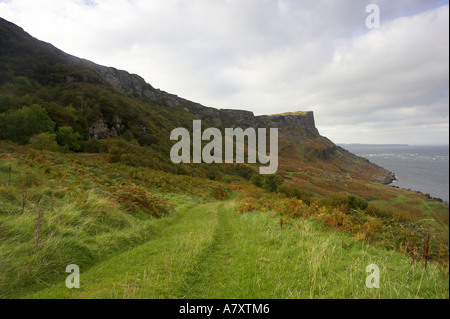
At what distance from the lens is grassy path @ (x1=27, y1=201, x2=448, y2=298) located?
3592mm

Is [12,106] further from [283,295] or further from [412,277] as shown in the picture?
[412,277]

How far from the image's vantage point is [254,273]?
4406 mm

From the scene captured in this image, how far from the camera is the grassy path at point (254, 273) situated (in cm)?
359

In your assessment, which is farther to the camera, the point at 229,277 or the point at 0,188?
the point at 0,188

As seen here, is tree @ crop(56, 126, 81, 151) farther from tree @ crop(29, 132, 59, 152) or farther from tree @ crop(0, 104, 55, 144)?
tree @ crop(29, 132, 59, 152)

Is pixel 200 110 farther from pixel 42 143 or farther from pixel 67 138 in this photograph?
pixel 42 143

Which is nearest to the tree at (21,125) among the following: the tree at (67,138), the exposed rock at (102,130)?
the tree at (67,138)

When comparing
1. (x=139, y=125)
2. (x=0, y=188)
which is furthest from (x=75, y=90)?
(x=0, y=188)

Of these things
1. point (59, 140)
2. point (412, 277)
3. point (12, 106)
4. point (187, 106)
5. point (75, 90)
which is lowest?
point (412, 277)

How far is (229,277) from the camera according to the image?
4.39 m

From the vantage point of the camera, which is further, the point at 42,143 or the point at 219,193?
the point at 219,193

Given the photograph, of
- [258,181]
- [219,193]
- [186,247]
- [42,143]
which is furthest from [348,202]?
[42,143]

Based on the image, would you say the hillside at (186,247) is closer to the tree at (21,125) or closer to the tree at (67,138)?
the tree at (21,125)
